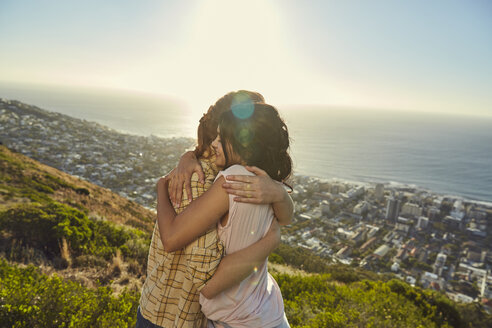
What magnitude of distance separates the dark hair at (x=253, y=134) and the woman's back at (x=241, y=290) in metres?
0.13

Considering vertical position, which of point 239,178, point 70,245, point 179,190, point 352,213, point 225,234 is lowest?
point 352,213

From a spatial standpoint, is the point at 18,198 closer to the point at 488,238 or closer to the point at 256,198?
the point at 256,198

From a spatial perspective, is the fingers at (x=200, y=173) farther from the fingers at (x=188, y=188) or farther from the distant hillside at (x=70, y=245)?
the distant hillside at (x=70, y=245)

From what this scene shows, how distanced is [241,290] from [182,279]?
270 millimetres

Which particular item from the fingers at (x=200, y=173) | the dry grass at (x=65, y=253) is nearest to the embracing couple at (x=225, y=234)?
the fingers at (x=200, y=173)

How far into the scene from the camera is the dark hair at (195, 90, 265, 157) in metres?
1.48

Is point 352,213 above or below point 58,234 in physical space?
below

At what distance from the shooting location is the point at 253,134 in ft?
4.14

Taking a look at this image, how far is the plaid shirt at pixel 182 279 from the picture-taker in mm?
1126

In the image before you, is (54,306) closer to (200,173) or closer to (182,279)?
(182,279)

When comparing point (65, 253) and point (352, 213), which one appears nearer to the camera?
point (65, 253)

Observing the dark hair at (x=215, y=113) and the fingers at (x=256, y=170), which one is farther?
the dark hair at (x=215, y=113)

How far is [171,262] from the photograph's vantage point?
122 cm

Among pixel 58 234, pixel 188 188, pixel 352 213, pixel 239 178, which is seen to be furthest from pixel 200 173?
pixel 352 213
